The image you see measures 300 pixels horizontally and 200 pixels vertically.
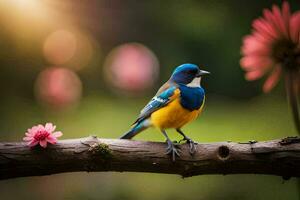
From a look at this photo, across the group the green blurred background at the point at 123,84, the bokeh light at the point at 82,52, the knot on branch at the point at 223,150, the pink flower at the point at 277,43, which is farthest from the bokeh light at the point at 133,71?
the knot on branch at the point at 223,150

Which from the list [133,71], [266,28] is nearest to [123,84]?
[133,71]

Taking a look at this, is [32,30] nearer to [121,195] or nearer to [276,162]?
[121,195]

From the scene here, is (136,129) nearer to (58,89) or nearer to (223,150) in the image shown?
(223,150)

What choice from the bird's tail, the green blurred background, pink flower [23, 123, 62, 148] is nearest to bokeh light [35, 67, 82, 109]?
the green blurred background

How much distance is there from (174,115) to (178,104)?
1 centimetres

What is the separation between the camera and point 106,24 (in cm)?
178

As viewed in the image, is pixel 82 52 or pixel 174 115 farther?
pixel 82 52

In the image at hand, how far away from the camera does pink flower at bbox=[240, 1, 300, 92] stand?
34.2 inches

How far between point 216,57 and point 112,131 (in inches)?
15.8

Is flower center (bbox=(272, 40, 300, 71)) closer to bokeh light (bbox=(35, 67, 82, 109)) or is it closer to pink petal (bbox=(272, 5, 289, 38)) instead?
pink petal (bbox=(272, 5, 289, 38))

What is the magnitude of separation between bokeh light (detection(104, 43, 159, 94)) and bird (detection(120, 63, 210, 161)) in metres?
0.53

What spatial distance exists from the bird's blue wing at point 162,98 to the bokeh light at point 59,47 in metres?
0.63

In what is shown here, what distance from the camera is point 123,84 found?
142 centimetres

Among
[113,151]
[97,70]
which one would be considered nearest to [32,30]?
[97,70]
